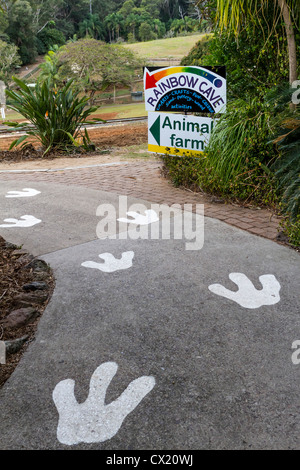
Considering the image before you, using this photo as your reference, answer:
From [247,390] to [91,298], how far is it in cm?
149

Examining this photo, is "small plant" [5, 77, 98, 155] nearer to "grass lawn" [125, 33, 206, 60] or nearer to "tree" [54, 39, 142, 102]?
"tree" [54, 39, 142, 102]

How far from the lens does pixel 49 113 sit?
1050cm

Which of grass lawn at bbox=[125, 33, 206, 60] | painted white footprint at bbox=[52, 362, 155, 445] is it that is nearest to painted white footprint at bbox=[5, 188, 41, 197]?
painted white footprint at bbox=[52, 362, 155, 445]

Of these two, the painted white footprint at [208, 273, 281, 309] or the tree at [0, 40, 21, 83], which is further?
the tree at [0, 40, 21, 83]

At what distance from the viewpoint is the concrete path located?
7.74ft

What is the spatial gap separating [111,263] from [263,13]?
4.38 m

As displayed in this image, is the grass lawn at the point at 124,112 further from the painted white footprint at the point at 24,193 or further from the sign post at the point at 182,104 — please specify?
the painted white footprint at the point at 24,193

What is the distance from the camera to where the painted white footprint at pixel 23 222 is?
17.8 feet

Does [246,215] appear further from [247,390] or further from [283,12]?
[247,390]

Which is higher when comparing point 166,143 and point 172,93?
point 172,93

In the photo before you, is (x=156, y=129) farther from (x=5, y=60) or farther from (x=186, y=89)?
(x=5, y=60)

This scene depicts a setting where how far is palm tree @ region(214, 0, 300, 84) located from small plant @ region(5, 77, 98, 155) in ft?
16.2

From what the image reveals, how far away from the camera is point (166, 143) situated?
783cm
